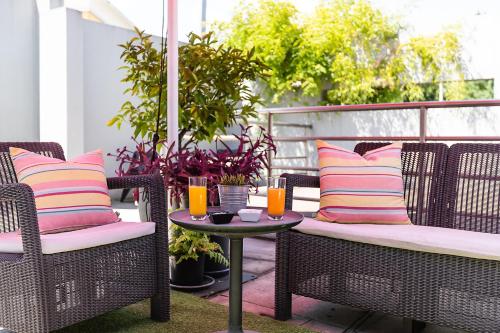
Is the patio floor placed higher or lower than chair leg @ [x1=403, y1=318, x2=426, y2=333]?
lower

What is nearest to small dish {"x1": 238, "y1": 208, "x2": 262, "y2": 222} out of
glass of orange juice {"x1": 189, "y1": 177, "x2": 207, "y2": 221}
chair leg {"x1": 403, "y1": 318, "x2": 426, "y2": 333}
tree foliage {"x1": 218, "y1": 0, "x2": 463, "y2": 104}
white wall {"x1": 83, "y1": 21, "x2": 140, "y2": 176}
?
glass of orange juice {"x1": 189, "y1": 177, "x2": 207, "y2": 221}

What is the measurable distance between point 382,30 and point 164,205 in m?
9.55

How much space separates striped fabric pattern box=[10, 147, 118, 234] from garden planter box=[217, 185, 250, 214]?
0.62 m

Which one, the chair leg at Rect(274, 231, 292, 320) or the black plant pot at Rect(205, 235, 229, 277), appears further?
the black plant pot at Rect(205, 235, 229, 277)

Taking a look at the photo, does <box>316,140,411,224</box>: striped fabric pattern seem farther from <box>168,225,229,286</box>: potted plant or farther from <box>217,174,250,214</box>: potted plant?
<box>168,225,229,286</box>: potted plant

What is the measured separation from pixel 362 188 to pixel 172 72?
1.25 metres

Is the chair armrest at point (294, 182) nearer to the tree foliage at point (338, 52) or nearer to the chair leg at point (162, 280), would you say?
the chair leg at point (162, 280)

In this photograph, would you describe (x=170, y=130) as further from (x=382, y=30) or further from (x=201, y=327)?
(x=382, y=30)

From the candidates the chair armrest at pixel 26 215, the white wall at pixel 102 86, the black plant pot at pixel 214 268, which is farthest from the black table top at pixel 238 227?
the white wall at pixel 102 86

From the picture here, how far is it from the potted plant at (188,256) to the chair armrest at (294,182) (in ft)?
2.06

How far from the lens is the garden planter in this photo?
1.96 meters

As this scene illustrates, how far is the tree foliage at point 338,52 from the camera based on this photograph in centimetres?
1045

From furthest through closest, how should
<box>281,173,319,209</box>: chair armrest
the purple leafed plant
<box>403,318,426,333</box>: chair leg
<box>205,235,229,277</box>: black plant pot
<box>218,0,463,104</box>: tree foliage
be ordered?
<box>218,0,463,104</box>: tree foliage < <box>205,235,229,277</box>: black plant pot < the purple leafed plant < <box>281,173,319,209</box>: chair armrest < <box>403,318,426,333</box>: chair leg

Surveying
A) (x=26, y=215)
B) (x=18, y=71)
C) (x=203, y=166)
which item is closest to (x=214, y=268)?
(x=203, y=166)
